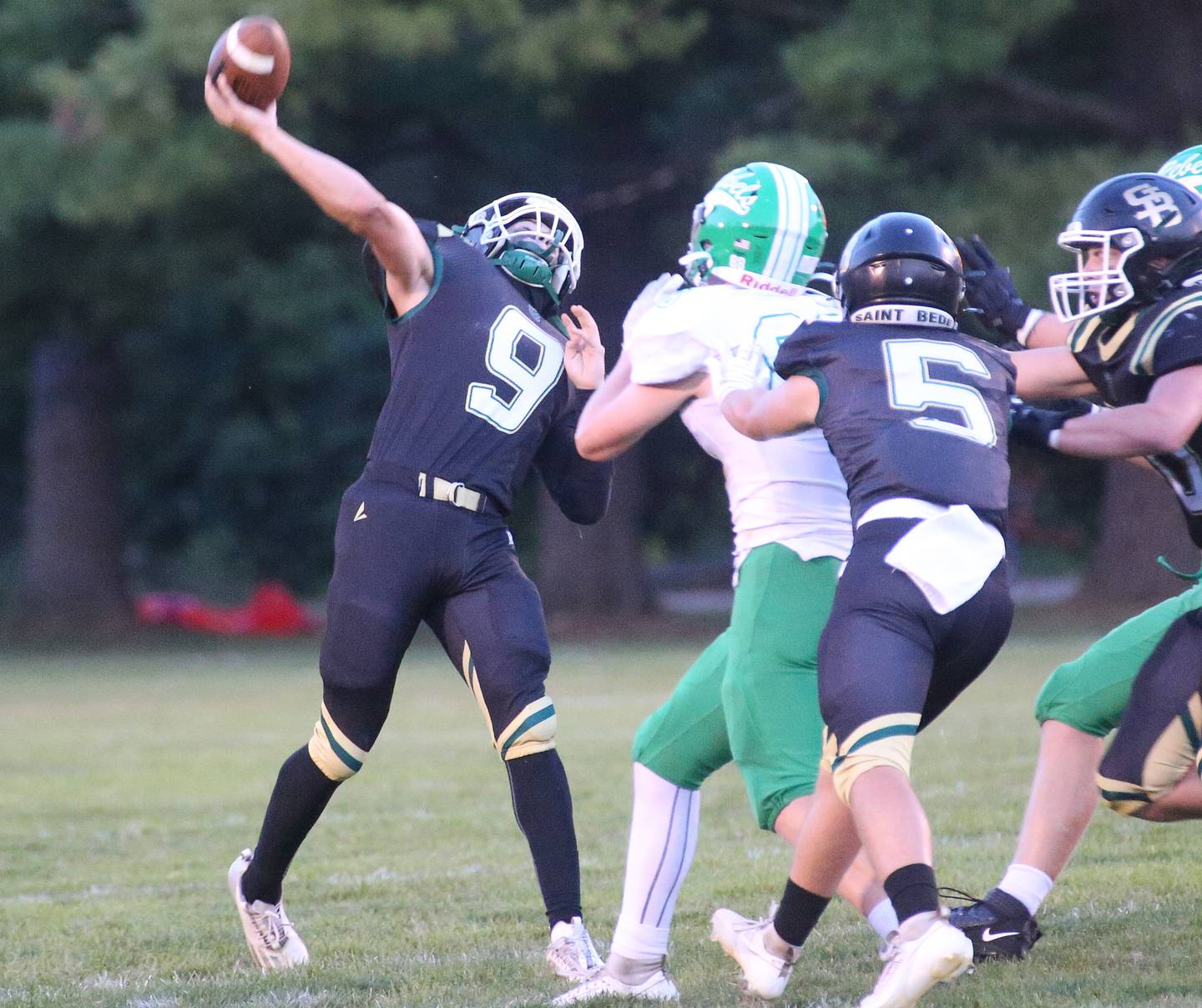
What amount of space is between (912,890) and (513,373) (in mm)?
1766

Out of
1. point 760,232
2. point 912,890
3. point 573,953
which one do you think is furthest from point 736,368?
point 573,953

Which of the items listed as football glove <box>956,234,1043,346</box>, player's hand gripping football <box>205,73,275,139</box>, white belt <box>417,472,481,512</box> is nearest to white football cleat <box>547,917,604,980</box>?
white belt <box>417,472,481,512</box>

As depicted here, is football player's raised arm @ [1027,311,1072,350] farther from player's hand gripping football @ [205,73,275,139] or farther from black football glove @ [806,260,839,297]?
player's hand gripping football @ [205,73,275,139]

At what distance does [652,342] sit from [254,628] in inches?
795

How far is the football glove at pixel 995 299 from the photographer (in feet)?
14.7

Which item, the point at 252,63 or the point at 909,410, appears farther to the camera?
the point at 252,63

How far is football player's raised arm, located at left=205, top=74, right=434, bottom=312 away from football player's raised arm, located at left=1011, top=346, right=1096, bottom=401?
60.5 inches

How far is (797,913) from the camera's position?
155 inches

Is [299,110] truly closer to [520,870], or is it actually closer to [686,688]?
[520,870]

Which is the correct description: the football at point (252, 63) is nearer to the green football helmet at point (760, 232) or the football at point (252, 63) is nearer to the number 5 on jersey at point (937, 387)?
the green football helmet at point (760, 232)

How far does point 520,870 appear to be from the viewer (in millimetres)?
6133

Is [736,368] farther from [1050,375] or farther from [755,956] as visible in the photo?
[755,956]

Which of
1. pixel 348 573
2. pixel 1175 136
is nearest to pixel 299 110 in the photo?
pixel 1175 136

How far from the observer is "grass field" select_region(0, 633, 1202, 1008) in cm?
428
